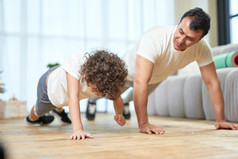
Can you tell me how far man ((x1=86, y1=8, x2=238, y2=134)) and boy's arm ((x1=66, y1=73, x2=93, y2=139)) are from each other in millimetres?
323

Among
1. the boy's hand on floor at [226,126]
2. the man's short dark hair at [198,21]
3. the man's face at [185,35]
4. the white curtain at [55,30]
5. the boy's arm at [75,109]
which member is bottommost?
the boy's hand on floor at [226,126]

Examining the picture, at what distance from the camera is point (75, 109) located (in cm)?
127

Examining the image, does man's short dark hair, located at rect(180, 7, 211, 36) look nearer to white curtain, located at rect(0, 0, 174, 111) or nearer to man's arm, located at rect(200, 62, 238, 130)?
man's arm, located at rect(200, 62, 238, 130)

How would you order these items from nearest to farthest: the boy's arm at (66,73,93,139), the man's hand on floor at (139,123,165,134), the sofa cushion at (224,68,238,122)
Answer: the boy's arm at (66,73,93,139)
the man's hand on floor at (139,123,165,134)
the sofa cushion at (224,68,238,122)

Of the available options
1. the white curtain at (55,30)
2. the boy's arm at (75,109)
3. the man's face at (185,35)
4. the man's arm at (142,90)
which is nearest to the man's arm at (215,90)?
the man's face at (185,35)

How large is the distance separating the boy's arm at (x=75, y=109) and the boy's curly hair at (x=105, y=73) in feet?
0.27

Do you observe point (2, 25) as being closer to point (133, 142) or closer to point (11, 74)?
point (11, 74)

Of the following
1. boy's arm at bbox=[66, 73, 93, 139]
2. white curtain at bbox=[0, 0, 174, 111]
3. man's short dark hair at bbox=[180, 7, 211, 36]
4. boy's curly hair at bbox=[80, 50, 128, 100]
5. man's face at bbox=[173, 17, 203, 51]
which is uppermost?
white curtain at bbox=[0, 0, 174, 111]

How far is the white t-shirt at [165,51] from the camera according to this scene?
1.48 metres

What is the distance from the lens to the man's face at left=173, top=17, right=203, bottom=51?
4.57 feet

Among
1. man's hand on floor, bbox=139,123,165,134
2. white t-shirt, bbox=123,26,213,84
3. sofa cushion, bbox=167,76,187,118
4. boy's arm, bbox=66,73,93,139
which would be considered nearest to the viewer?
boy's arm, bbox=66,73,93,139

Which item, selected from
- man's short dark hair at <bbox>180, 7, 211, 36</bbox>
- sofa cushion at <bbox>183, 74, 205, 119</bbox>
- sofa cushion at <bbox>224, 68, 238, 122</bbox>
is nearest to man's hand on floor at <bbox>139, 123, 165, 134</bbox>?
man's short dark hair at <bbox>180, 7, 211, 36</bbox>

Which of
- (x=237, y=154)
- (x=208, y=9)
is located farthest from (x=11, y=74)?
(x=237, y=154)

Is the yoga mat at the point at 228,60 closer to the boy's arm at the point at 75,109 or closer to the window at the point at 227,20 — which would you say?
the window at the point at 227,20
